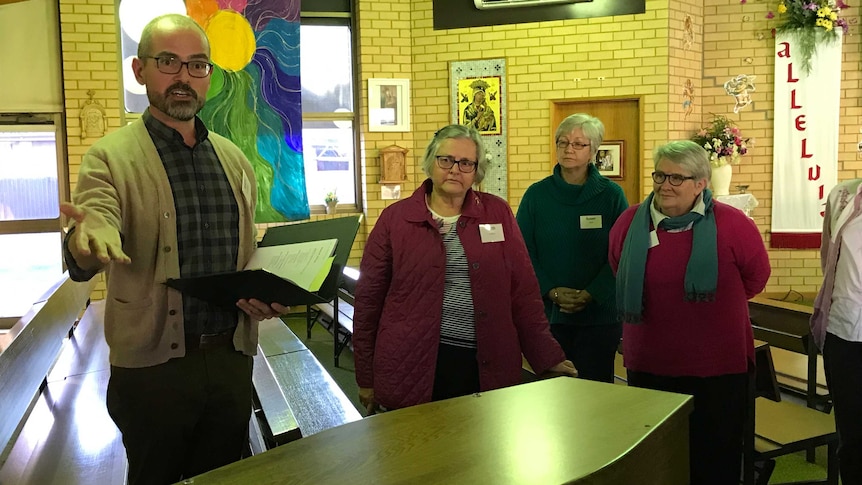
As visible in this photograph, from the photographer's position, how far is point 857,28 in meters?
6.86

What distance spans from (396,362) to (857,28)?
6920mm

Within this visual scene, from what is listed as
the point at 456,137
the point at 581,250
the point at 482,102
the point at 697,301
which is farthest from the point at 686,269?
the point at 482,102

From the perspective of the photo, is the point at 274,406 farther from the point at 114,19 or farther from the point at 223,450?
the point at 114,19

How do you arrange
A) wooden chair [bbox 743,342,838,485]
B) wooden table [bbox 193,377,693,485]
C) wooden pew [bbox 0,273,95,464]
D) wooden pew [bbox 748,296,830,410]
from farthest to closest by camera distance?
wooden pew [bbox 748,296,830,410]
wooden chair [bbox 743,342,838,485]
wooden pew [bbox 0,273,95,464]
wooden table [bbox 193,377,693,485]

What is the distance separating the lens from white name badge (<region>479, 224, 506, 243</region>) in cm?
231

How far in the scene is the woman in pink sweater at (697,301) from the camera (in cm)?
247

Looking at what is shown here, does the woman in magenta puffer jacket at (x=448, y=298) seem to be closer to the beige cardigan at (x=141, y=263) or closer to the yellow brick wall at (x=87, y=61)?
the beige cardigan at (x=141, y=263)

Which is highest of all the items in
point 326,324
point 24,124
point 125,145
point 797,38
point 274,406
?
point 797,38

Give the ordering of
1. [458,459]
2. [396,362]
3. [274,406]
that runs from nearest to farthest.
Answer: [458,459]
[396,362]
[274,406]

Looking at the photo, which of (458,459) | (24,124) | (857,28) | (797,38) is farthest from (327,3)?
(458,459)

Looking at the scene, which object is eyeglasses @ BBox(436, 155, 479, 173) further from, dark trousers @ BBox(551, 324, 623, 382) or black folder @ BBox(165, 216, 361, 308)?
dark trousers @ BBox(551, 324, 623, 382)

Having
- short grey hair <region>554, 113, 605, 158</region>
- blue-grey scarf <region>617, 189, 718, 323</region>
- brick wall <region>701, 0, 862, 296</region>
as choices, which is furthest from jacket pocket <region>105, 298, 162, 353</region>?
brick wall <region>701, 0, 862, 296</region>

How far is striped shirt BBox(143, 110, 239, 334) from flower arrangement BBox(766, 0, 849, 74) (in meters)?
6.79

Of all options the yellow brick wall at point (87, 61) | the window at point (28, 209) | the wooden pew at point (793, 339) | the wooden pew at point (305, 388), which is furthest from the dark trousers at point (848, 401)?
the window at point (28, 209)
